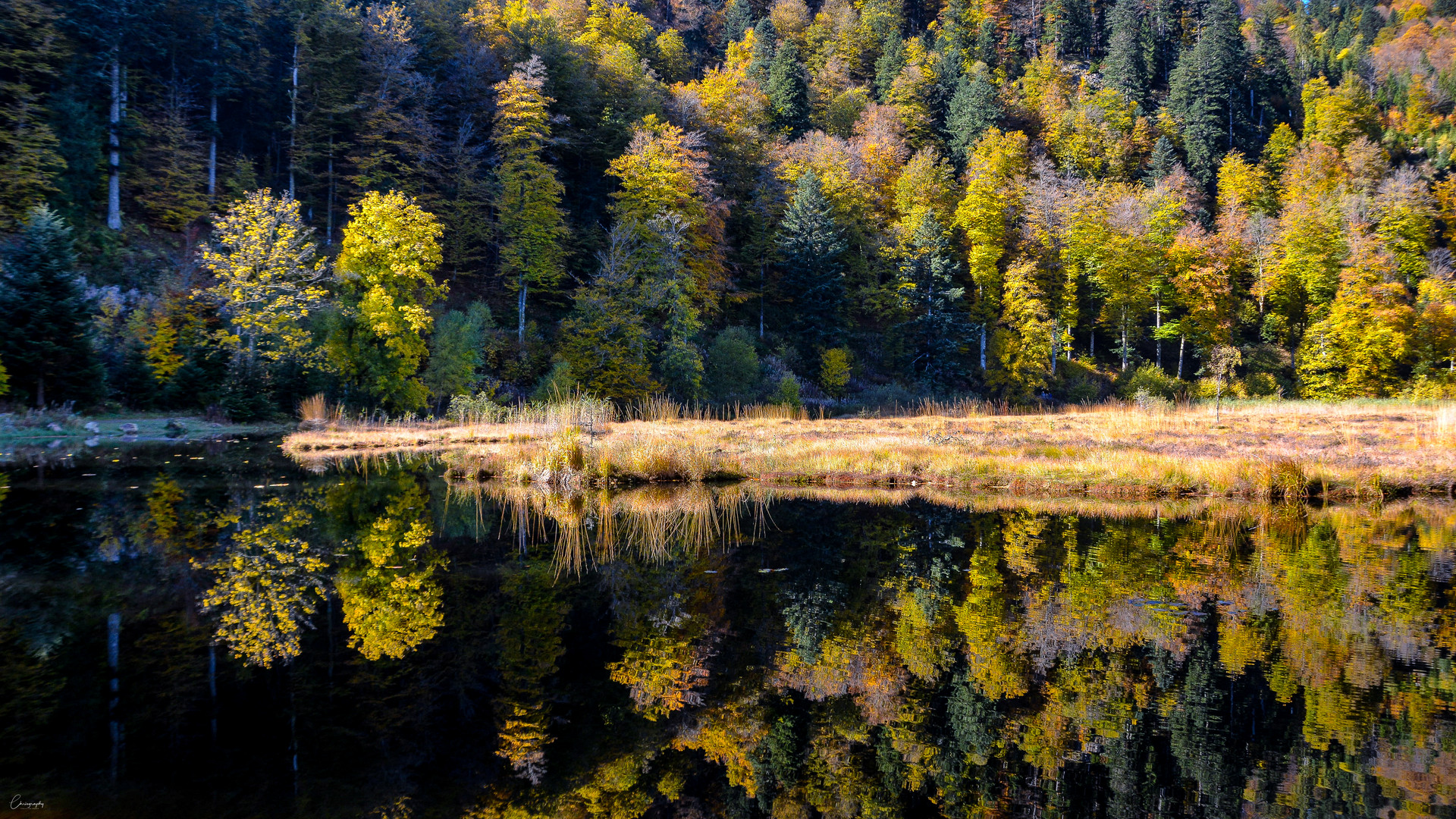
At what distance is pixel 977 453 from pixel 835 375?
98.1 feet

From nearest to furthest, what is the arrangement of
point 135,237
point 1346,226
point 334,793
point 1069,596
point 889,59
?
1. point 334,793
2. point 1069,596
3. point 135,237
4. point 1346,226
5. point 889,59

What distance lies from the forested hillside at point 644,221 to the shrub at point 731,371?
181 mm

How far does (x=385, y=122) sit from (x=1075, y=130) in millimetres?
58479

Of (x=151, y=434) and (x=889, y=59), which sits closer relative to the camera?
(x=151, y=434)

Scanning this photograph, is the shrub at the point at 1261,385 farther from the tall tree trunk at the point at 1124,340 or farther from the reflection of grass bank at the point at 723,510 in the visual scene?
the reflection of grass bank at the point at 723,510

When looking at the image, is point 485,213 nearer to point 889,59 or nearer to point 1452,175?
point 889,59

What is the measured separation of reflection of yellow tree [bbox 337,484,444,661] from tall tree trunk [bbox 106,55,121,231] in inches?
1487

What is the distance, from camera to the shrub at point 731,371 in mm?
45375

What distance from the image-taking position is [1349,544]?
487 inches

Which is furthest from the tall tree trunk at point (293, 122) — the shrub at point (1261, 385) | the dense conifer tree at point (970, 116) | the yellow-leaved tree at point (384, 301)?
the shrub at point (1261, 385)

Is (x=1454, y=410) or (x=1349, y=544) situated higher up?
(x=1454, y=410)

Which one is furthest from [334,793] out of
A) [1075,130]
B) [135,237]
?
[1075,130]

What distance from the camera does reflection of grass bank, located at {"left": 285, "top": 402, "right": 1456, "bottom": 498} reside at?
18.0 metres

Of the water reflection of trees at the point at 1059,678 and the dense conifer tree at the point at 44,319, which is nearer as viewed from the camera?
the water reflection of trees at the point at 1059,678
